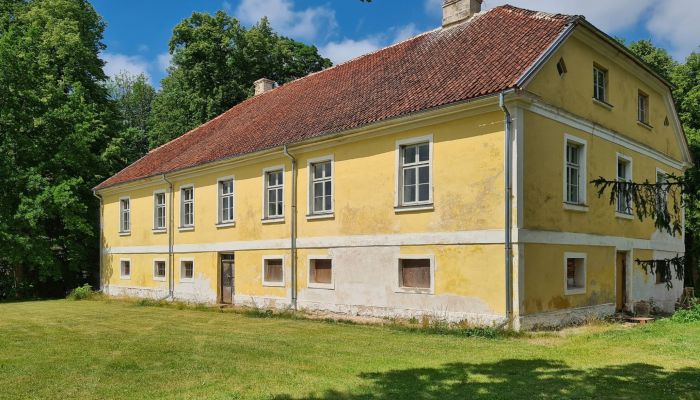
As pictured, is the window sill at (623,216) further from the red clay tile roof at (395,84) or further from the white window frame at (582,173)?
the red clay tile roof at (395,84)

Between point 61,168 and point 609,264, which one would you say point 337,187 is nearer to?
point 609,264

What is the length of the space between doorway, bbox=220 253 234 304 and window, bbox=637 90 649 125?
13843mm

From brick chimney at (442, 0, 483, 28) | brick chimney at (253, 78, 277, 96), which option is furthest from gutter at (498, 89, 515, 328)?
brick chimney at (253, 78, 277, 96)

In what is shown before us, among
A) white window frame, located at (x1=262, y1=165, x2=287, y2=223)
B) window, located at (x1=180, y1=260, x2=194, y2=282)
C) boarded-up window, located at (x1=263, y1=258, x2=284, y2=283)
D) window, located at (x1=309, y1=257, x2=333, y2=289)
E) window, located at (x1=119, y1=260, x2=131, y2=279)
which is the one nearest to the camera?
window, located at (x1=309, y1=257, x2=333, y2=289)

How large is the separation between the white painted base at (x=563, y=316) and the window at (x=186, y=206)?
1400 centimetres

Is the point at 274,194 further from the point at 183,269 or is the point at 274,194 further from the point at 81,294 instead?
the point at 81,294

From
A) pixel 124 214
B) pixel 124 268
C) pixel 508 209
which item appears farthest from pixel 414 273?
pixel 124 214

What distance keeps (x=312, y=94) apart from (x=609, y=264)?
11209 mm

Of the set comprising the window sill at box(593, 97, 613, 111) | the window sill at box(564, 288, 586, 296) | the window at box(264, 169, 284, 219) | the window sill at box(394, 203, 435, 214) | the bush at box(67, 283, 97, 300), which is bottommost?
the bush at box(67, 283, 97, 300)

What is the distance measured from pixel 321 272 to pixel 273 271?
230 cm

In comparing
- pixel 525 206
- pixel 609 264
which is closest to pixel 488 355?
pixel 525 206

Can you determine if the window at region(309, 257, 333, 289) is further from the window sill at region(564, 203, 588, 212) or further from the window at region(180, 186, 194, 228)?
the window at region(180, 186, 194, 228)

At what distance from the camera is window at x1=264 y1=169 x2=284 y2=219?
59.8 ft

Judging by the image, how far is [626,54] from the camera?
52.9ft
